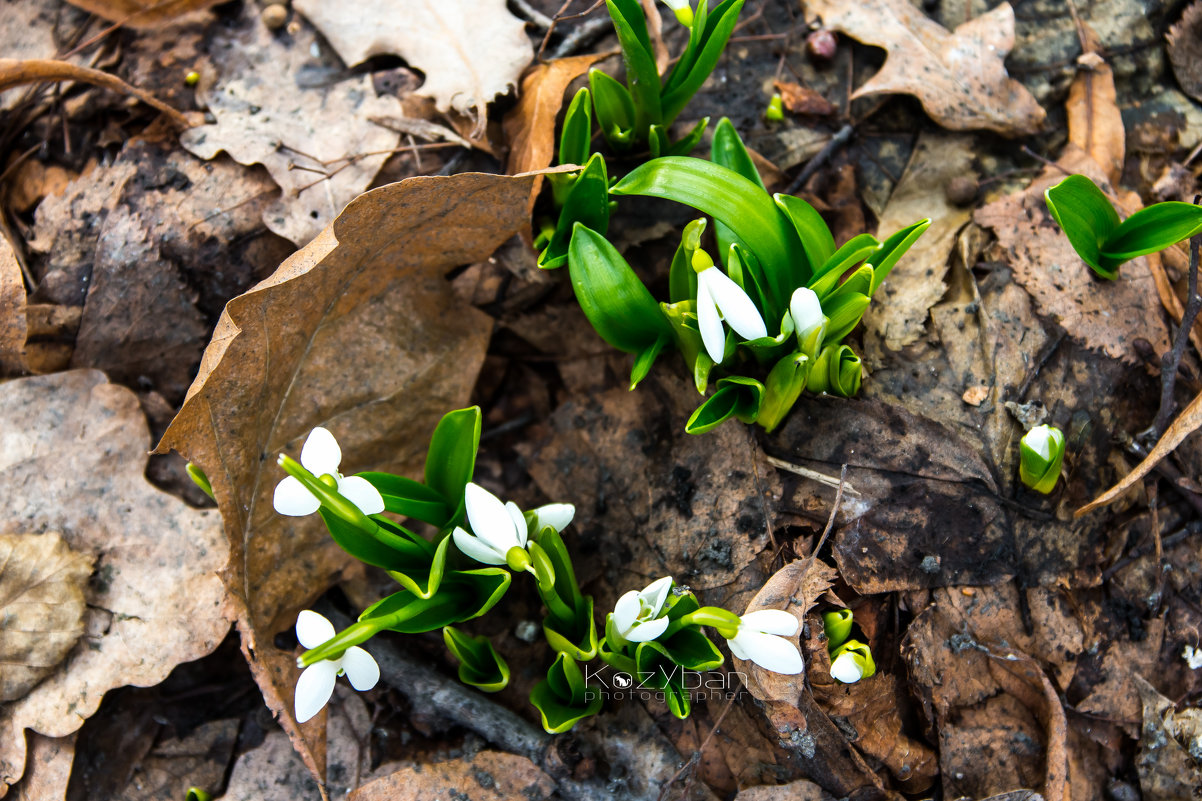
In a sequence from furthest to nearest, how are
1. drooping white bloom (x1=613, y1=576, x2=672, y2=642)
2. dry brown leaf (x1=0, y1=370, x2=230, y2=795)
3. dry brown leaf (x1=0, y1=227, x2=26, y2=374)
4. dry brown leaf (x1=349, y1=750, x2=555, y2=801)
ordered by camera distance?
dry brown leaf (x1=0, y1=227, x2=26, y2=374)
dry brown leaf (x1=0, y1=370, x2=230, y2=795)
dry brown leaf (x1=349, y1=750, x2=555, y2=801)
drooping white bloom (x1=613, y1=576, x2=672, y2=642)

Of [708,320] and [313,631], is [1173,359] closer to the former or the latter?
[708,320]

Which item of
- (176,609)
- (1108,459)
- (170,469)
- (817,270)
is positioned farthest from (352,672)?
(1108,459)

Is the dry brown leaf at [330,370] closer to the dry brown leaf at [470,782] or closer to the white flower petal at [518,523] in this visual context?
the dry brown leaf at [470,782]

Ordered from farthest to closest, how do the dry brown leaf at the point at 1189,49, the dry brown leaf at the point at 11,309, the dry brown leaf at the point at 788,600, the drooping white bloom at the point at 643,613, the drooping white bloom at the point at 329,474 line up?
the dry brown leaf at the point at 1189,49, the dry brown leaf at the point at 11,309, the dry brown leaf at the point at 788,600, the drooping white bloom at the point at 643,613, the drooping white bloom at the point at 329,474

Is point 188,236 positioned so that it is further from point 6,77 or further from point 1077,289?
point 1077,289

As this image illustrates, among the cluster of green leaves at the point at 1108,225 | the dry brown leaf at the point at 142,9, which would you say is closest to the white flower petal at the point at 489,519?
the cluster of green leaves at the point at 1108,225

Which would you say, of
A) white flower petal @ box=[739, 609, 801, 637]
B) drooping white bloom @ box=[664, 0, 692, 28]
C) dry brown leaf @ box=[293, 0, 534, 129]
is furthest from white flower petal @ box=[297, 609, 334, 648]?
drooping white bloom @ box=[664, 0, 692, 28]

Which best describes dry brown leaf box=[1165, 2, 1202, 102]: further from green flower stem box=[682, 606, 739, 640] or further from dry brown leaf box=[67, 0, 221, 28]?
dry brown leaf box=[67, 0, 221, 28]
